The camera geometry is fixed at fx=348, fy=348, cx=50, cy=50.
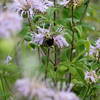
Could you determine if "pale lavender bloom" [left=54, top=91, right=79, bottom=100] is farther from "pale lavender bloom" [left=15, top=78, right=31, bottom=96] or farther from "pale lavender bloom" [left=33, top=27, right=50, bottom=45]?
"pale lavender bloom" [left=33, top=27, right=50, bottom=45]

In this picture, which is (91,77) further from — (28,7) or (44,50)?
(28,7)

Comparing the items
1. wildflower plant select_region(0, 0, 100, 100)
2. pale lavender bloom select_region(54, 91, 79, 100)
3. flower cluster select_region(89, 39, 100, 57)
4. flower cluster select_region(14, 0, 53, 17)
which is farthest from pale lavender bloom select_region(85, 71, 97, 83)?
pale lavender bloom select_region(54, 91, 79, 100)

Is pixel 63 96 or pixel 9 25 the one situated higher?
pixel 9 25

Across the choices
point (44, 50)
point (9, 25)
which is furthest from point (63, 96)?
point (44, 50)

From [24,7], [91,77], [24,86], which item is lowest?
[91,77]

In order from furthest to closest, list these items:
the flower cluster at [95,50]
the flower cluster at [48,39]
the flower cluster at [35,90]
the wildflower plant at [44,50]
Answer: the flower cluster at [95,50] → the flower cluster at [48,39] → the wildflower plant at [44,50] → the flower cluster at [35,90]

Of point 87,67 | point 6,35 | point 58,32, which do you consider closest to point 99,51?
point 87,67

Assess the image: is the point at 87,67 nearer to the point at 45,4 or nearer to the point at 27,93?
the point at 45,4

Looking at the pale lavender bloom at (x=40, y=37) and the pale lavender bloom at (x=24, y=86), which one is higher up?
the pale lavender bloom at (x=40, y=37)

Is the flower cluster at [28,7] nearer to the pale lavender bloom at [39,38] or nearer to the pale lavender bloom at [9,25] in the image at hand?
the pale lavender bloom at [39,38]

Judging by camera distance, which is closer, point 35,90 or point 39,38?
point 35,90

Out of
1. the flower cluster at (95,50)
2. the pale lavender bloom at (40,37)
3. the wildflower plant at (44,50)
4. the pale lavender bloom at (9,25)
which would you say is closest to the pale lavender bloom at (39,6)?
the wildflower plant at (44,50)
